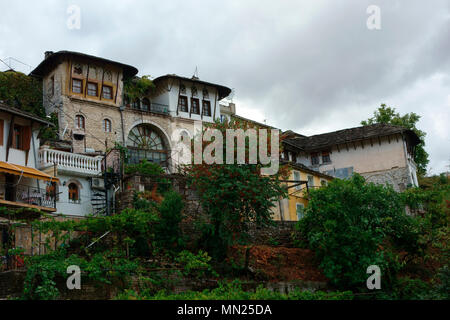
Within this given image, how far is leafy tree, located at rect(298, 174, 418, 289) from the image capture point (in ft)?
72.8

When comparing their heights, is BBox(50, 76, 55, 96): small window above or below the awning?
above

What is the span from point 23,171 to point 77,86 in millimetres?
14922

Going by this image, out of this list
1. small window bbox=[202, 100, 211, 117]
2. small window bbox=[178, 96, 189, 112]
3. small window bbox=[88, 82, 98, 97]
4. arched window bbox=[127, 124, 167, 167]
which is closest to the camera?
small window bbox=[88, 82, 98, 97]

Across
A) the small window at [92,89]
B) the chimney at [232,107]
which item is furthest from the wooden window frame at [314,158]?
the small window at [92,89]

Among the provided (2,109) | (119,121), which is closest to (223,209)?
(2,109)

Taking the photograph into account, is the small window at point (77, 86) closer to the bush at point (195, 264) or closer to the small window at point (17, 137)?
the small window at point (17, 137)

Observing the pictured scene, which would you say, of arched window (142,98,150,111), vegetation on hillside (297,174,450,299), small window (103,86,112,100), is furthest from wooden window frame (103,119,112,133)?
vegetation on hillside (297,174,450,299)

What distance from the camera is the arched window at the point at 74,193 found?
28.7m

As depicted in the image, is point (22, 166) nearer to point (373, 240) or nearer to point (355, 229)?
point (355, 229)

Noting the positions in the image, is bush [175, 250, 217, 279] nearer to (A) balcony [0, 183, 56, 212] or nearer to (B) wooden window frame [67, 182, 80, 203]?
(A) balcony [0, 183, 56, 212]

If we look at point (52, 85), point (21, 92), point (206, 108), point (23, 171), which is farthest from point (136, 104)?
point (23, 171)

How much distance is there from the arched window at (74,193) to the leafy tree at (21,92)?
984cm

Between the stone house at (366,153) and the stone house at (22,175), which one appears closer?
the stone house at (22,175)

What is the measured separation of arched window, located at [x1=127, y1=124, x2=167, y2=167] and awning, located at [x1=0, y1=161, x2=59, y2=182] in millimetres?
13300
